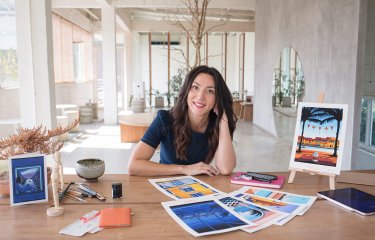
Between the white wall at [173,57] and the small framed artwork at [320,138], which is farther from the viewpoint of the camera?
the white wall at [173,57]

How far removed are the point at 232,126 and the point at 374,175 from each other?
0.85 metres

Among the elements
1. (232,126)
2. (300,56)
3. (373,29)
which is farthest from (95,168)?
(300,56)

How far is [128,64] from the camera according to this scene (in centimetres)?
1522

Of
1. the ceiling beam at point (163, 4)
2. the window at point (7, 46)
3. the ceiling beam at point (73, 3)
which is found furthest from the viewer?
the ceiling beam at point (163, 4)

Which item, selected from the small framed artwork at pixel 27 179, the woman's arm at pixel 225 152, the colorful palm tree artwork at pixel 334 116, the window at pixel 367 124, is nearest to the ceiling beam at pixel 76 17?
the window at pixel 367 124

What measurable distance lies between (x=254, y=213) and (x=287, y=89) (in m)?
6.07

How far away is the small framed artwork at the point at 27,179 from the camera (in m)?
1.49

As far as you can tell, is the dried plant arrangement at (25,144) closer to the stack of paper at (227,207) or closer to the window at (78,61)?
the stack of paper at (227,207)

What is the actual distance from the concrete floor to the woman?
2.64 meters

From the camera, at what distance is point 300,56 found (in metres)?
6.37

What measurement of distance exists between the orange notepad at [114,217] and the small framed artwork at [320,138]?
0.95m

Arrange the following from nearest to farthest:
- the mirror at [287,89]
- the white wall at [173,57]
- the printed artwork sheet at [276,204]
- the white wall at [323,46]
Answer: the printed artwork sheet at [276,204] → the white wall at [323,46] → the mirror at [287,89] → the white wall at [173,57]

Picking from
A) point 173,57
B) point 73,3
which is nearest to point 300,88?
point 73,3

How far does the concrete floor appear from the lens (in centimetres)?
554
